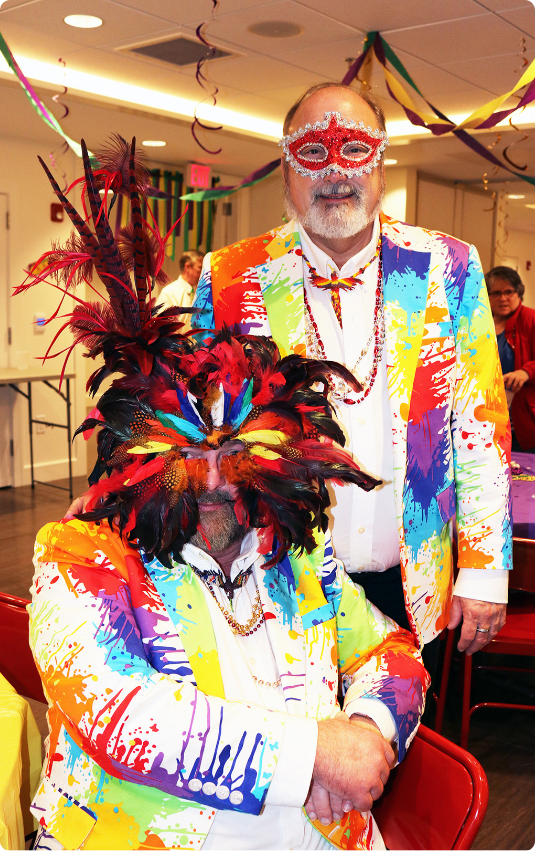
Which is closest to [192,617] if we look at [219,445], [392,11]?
[219,445]

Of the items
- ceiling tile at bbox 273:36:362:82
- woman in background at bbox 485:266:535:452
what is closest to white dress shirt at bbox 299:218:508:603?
woman in background at bbox 485:266:535:452

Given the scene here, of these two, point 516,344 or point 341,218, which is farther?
point 516,344

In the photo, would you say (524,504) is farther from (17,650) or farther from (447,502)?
(17,650)

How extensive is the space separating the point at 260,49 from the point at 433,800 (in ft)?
14.8

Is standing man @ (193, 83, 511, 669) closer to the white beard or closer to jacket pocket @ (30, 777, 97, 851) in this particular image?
the white beard

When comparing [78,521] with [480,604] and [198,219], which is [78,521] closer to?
[480,604]

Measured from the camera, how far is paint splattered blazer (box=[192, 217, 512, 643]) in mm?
1656

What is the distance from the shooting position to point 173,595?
1.22 m

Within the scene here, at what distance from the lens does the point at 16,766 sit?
120 cm

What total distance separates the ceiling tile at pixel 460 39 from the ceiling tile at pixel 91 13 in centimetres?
143

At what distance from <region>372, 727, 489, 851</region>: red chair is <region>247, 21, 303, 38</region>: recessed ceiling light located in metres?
3.98

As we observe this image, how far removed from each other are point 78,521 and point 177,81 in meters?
4.98

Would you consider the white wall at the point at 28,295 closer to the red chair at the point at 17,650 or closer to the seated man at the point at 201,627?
the red chair at the point at 17,650

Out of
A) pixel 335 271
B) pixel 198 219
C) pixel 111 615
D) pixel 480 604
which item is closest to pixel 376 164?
pixel 335 271
